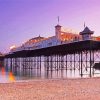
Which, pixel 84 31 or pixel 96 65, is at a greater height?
pixel 84 31

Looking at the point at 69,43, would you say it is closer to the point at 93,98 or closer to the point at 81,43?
the point at 81,43

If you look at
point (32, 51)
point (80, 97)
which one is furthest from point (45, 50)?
point (80, 97)

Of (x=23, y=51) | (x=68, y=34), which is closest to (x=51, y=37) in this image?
(x=68, y=34)

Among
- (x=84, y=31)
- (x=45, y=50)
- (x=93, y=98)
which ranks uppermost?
(x=84, y=31)

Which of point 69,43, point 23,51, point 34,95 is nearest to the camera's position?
point 34,95

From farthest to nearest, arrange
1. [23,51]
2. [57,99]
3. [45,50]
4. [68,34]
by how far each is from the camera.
→ [68,34] → [23,51] → [45,50] → [57,99]

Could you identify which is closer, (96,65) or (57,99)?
(57,99)

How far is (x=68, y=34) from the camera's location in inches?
2066

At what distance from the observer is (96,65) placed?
139 ft

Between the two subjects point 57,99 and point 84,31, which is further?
point 84,31

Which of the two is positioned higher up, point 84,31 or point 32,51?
point 84,31

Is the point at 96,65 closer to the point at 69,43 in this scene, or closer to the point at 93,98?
the point at 69,43

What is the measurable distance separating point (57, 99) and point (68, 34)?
41.1 meters

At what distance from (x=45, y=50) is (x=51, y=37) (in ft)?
66.8
